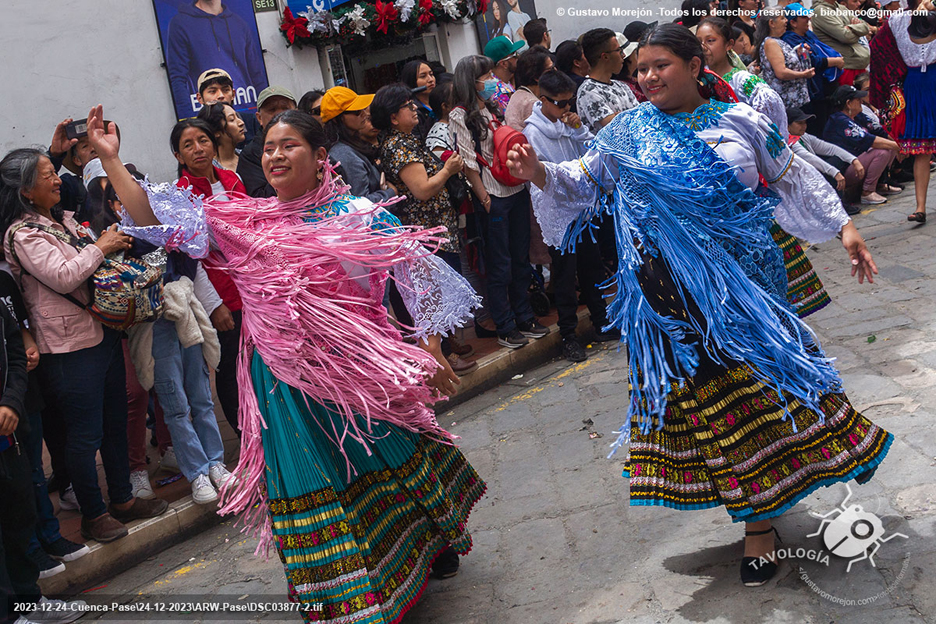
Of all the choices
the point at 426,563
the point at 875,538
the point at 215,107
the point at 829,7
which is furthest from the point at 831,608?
the point at 829,7

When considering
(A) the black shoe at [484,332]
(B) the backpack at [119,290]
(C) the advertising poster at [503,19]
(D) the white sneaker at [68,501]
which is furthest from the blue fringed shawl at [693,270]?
(C) the advertising poster at [503,19]

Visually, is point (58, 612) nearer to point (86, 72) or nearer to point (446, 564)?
point (446, 564)

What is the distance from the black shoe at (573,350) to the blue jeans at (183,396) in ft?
8.86

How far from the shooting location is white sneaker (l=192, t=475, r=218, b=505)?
4.69m

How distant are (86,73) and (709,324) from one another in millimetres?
6690

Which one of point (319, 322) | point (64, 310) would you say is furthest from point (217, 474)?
point (319, 322)

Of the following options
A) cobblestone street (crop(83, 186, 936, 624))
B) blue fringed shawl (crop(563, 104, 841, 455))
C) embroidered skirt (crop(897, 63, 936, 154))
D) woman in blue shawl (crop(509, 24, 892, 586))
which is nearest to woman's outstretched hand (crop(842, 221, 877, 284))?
woman in blue shawl (crop(509, 24, 892, 586))

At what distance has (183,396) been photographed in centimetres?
476

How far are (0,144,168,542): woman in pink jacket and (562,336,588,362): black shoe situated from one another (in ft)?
10.6

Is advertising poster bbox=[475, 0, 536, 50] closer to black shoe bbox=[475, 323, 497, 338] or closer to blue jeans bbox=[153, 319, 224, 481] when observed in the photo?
black shoe bbox=[475, 323, 497, 338]

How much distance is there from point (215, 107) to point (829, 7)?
7.84 m

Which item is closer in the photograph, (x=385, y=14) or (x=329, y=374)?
(x=329, y=374)

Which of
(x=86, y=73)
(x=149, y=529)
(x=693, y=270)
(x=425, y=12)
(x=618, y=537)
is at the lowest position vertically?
(x=618, y=537)

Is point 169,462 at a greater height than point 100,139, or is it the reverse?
point 100,139
